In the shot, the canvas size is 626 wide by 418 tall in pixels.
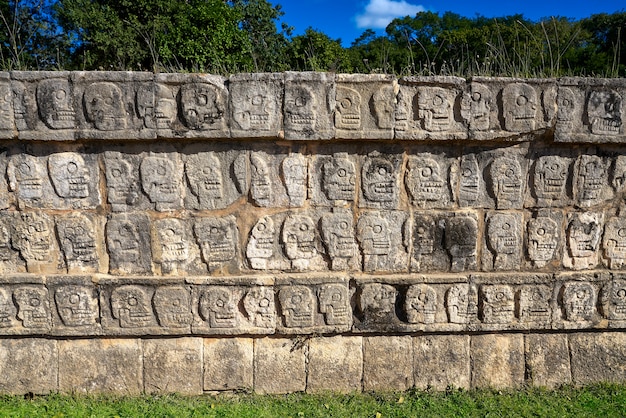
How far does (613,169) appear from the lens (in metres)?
3.58

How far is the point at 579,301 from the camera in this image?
3635 mm

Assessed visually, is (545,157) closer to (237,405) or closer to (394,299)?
(394,299)

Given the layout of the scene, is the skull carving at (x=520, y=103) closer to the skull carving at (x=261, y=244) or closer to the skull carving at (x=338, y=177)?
the skull carving at (x=338, y=177)

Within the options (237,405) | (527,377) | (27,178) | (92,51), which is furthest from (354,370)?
(92,51)

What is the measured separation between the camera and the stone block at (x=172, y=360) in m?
3.56

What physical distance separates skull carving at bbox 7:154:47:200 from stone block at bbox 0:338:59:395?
1.09 metres

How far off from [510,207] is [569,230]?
0.50 metres

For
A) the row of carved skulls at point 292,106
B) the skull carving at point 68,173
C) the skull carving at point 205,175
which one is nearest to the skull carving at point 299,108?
the row of carved skulls at point 292,106

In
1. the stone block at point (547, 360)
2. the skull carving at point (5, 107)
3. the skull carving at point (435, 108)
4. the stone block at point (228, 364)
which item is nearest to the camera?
the skull carving at point (5, 107)

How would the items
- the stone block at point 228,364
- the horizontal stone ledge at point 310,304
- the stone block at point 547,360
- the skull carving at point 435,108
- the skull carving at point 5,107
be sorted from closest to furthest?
the skull carving at point 5,107 → the skull carving at point 435,108 → the horizontal stone ledge at point 310,304 → the stone block at point 228,364 → the stone block at point 547,360

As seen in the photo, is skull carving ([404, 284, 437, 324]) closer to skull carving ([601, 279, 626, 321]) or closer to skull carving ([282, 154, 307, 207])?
skull carving ([282, 154, 307, 207])

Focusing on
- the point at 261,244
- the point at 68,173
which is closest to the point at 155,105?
the point at 68,173

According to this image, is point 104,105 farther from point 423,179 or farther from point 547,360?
point 547,360

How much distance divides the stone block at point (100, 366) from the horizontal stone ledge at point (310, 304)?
0.11 metres
